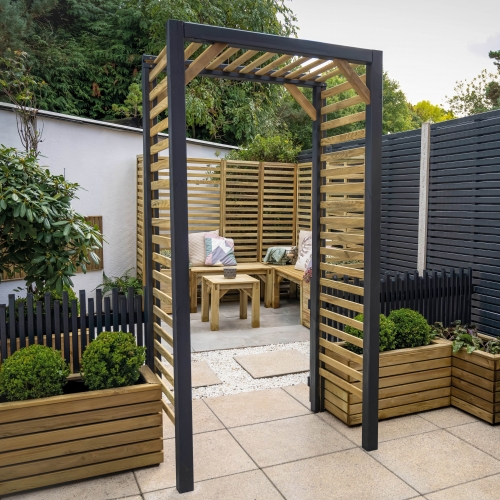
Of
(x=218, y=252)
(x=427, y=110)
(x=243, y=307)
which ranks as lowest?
(x=243, y=307)

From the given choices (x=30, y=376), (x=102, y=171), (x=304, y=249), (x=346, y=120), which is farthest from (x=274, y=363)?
(x=102, y=171)

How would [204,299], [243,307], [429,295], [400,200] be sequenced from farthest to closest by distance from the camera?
[243,307]
[204,299]
[400,200]
[429,295]

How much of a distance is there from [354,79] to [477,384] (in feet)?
7.51

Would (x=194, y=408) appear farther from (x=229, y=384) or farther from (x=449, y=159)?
(x=449, y=159)

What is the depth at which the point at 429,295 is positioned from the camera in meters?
4.38

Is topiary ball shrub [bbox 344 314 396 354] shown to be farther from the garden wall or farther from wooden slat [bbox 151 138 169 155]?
wooden slat [bbox 151 138 169 155]

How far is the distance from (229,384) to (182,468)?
63.8 inches

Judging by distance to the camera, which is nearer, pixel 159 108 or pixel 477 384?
pixel 159 108

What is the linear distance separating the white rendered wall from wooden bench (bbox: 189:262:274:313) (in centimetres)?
133

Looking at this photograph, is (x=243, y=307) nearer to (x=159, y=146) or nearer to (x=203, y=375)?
(x=203, y=375)

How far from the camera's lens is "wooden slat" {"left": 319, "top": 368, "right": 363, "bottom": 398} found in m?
3.32

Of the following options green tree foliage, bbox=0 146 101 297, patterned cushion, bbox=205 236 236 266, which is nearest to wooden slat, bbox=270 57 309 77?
green tree foliage, bbox=0 146 101 297

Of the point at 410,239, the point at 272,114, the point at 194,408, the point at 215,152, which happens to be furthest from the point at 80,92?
the point at 194,408

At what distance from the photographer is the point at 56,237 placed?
3.51 metres
